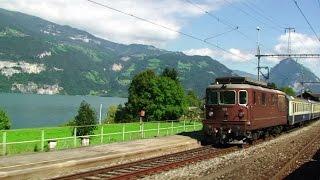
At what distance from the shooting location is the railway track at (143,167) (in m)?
14.5

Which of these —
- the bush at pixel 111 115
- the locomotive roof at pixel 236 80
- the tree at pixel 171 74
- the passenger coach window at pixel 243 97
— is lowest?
the bush at pixel 111 115

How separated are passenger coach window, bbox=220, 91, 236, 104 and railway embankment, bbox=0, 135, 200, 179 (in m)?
3.83

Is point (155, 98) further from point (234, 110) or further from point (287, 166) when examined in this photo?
point (287, 166)

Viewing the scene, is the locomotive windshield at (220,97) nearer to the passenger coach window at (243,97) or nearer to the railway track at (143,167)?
the passenger coach window at (243,97)

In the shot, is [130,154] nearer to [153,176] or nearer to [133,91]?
[153,176]

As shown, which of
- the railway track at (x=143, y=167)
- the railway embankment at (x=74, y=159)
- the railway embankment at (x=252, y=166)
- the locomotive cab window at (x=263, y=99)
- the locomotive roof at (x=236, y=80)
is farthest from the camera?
the locomotive cab window at (x=263, y=99)

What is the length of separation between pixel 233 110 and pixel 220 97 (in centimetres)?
105

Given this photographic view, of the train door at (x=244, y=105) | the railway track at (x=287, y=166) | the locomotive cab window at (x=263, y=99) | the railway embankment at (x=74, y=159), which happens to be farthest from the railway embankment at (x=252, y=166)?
the locomotive cab window at (x=263, y=99)

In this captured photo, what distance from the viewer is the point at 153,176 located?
50.2 feet

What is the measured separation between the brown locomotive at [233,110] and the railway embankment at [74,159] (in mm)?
2903

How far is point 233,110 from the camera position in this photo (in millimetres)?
25891

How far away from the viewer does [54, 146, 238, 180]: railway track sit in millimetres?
14535

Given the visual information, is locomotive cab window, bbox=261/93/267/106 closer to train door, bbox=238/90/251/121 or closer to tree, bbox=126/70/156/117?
train door, bbox=238/90/251/121

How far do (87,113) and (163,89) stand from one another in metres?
43.2
